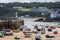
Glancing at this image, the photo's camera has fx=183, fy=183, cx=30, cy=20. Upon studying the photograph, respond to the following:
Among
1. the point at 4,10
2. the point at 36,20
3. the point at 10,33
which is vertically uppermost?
the point at 4,10

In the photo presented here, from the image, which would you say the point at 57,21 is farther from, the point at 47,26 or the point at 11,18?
the point at 11,18

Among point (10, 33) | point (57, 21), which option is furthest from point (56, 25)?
point (10, 33)

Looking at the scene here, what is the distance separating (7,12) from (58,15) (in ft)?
3.36

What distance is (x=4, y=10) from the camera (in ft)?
11.9

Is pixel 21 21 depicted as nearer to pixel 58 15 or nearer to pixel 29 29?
pixel 29 29

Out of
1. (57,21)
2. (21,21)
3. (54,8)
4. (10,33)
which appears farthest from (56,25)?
(10,33)

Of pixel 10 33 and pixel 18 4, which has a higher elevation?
pixel 18 4

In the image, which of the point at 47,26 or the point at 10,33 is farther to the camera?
the point at 47,26

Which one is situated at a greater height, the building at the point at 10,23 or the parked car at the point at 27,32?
the building at the point at 10,23

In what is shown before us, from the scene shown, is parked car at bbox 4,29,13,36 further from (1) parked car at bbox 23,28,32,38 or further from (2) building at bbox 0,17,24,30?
(1) parked car at bbox 23,28,32,38

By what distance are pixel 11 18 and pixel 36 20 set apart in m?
0.50

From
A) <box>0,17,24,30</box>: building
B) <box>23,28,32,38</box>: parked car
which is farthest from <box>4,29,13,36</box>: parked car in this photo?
<box>23,28,32,38</box>: parked car

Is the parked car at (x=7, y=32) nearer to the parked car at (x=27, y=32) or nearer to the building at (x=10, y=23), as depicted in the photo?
the building at (x=10, y=23)

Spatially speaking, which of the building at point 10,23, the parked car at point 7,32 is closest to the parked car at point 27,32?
the building at point 10,23
